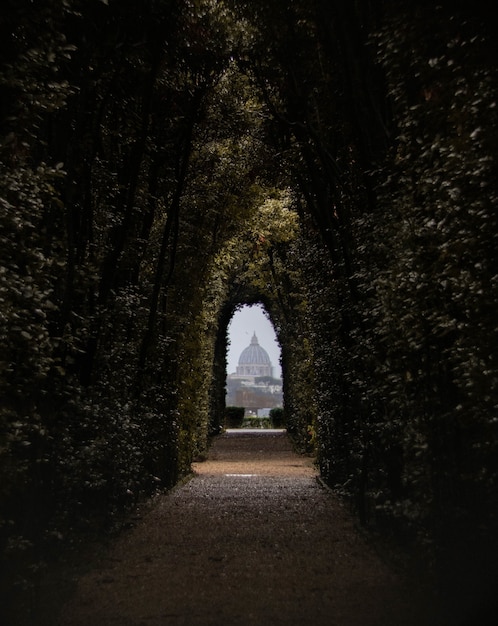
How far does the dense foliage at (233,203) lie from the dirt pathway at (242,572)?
21.1 inches

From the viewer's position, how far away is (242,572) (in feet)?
24.9

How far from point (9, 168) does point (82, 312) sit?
3.00 metres

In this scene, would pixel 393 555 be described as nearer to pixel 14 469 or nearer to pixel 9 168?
pixel 14 469

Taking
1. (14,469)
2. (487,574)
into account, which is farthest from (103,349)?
(487,574)

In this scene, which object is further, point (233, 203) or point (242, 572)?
point (233, 203)

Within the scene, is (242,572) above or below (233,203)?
below

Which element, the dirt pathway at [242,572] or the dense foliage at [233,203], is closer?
the dense foliage at [233,203]

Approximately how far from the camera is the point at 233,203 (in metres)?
17.2

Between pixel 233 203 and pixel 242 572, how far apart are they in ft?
34.9

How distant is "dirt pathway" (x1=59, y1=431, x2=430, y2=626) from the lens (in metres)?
5.93

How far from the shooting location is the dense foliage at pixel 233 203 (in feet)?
18.1

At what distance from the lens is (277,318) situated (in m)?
36.5

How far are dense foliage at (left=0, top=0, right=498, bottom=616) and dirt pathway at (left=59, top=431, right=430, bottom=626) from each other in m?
0.54

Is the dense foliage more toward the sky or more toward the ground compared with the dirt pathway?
more toward the sky
